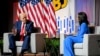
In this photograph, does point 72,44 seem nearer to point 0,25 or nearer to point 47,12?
point 47,12

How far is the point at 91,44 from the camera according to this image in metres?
9.66

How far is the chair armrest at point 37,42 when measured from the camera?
11.1 meters

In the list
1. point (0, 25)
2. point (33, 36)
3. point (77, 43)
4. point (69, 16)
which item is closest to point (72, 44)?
point (77, 43)

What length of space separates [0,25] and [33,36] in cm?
352

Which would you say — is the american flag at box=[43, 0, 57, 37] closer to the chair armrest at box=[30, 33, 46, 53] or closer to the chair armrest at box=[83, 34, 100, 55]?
the chair armrest at box=[30, 33, 46, 53]

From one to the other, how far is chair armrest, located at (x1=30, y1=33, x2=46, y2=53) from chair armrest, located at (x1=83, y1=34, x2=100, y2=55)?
1.82m

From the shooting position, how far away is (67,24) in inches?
505

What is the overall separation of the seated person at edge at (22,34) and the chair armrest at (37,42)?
0.40 ft

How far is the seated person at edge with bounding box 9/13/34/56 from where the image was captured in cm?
1104

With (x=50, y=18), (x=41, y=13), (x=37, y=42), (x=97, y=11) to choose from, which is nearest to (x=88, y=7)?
(x=97, y=11)

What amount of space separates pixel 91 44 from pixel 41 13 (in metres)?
3.98

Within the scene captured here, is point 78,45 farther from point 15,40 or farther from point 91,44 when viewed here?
point 15,40

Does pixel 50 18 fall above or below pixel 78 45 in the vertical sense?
above

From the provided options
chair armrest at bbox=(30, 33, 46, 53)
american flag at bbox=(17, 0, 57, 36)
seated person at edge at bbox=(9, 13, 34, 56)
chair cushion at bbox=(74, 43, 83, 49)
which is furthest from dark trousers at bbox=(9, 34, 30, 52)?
american flag at bbox=(17, 0, 57, 36)
